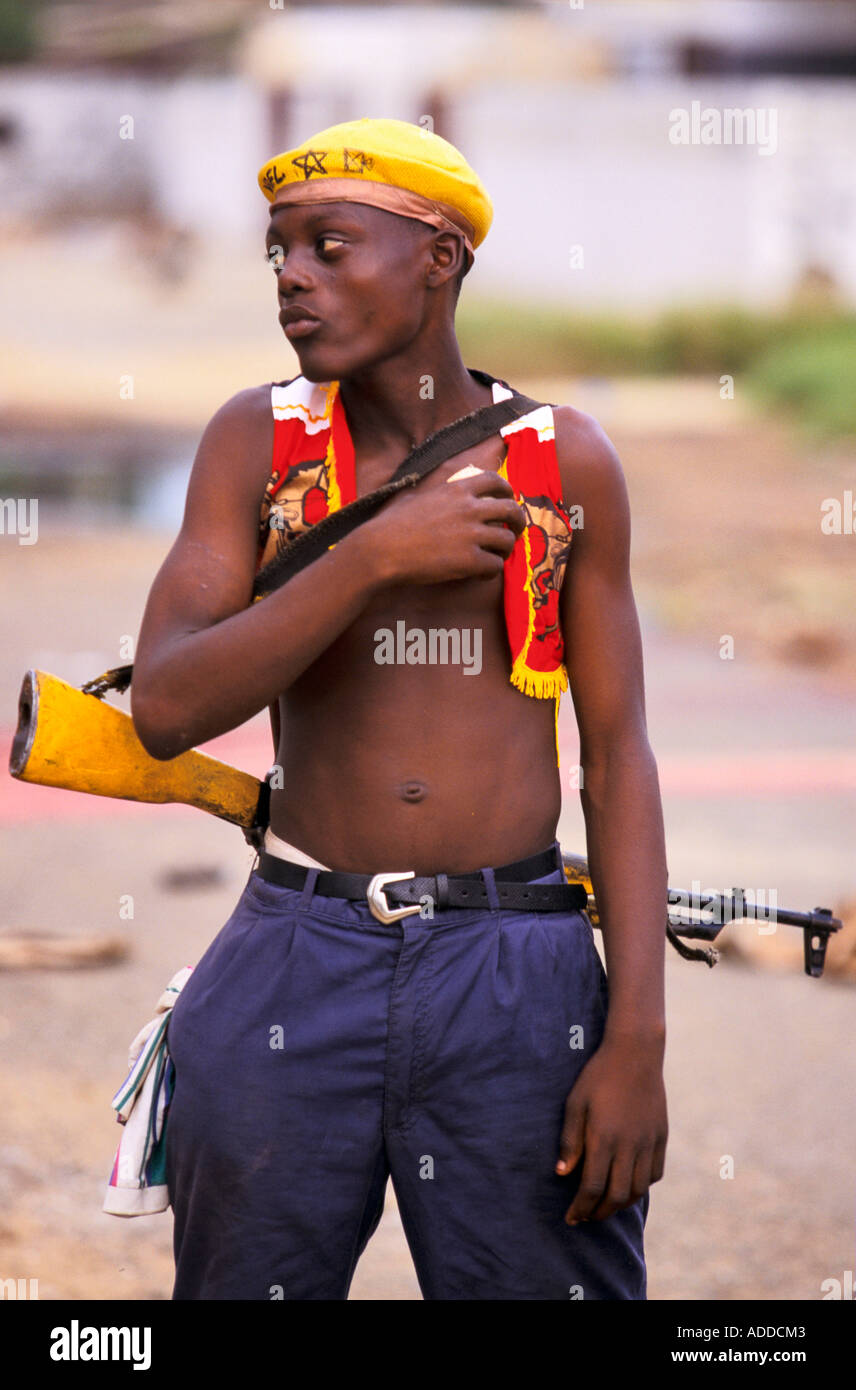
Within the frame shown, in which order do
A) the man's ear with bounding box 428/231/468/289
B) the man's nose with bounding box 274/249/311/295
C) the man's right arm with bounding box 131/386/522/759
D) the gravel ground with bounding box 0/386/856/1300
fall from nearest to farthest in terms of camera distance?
the man's right arm with bounding box 131/386/522/759 < the man's nose with bounding box 274/249/311/295 < the man's ear with bounding box 428/231/468/289 < the gravel ground with bounding box 0/386/856/1300

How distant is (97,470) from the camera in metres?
18.5

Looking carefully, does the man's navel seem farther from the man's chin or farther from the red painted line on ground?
the red painted line on ground

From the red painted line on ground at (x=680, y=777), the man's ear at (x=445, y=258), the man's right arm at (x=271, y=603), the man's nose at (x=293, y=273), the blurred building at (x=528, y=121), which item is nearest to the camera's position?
the man's right arm at (x=271, y=603)

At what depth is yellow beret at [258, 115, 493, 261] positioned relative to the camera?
6.54 feet

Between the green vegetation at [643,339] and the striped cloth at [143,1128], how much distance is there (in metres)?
20.0

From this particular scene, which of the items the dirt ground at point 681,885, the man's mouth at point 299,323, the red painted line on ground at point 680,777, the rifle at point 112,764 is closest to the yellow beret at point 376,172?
the man's mouth at point 299,323

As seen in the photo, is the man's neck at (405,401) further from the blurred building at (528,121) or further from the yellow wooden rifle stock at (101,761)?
the blurred building at (528,121)

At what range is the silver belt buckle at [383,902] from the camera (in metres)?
2.01

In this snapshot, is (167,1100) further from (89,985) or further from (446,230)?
(89,985)

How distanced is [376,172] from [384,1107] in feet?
3.69

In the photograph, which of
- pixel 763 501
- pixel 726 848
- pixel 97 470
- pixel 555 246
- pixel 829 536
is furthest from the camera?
pixel 555 246

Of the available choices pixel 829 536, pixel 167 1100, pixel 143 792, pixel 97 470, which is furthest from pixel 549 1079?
pixel 97 470

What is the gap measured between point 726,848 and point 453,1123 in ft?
16.5

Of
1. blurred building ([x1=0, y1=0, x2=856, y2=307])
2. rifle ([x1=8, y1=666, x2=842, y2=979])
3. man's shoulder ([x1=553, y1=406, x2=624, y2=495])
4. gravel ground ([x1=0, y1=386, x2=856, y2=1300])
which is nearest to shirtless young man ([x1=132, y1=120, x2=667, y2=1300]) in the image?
man's shoulder ([x1=553, y1=406, x2=624, y2=495])
